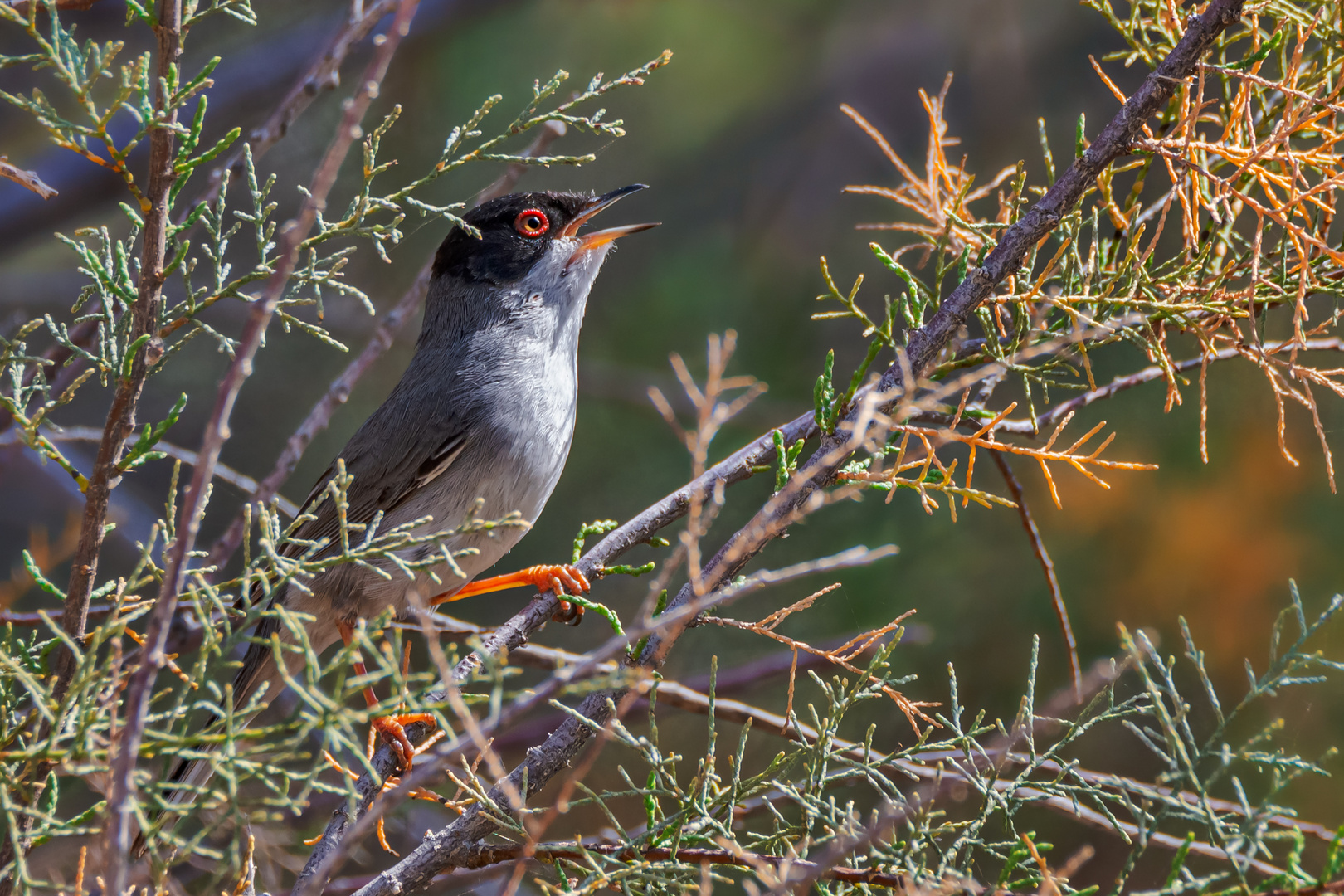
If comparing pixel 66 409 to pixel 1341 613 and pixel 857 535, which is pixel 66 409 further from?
pixel 1341 613

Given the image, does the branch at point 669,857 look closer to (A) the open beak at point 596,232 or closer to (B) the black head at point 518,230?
(A) the open beak at point 596,232

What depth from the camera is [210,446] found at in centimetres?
135

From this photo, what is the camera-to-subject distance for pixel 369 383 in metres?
6.61

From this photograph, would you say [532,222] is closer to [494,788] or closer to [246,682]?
[246,682]

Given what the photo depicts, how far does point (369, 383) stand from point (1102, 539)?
4509 mm

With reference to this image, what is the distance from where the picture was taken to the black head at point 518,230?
Result: 4.41m

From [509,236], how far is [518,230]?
5cm

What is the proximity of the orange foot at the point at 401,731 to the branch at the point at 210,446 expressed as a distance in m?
1.35

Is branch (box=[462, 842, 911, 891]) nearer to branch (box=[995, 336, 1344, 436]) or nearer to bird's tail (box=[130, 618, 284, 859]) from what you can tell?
branch (box=[995, 336, 1344, 436])

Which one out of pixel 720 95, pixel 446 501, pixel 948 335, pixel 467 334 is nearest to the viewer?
pixel 948 335

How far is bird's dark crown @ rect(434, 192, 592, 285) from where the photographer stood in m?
4.42

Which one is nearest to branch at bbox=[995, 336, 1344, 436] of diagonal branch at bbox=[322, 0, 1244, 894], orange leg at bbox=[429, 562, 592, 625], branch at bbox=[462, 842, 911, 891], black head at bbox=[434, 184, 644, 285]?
diagonal branch at bbox=[322, 0, 1244, 894]

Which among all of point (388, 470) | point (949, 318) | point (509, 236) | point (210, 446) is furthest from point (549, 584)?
point (210, 446)

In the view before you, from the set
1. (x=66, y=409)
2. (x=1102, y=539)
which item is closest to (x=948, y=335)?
(x=1102, y=539)
